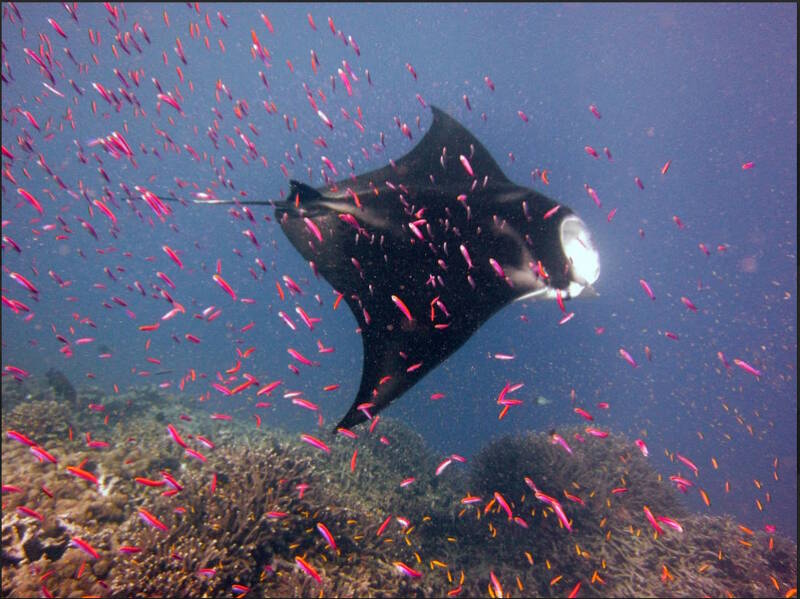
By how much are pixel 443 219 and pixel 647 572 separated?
22.8ft

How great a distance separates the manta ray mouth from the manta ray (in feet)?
0.04

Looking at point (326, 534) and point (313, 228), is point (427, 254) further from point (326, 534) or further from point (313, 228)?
point (326, 534)

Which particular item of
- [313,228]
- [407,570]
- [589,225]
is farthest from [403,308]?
[589,225]

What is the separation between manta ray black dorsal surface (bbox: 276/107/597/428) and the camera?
388 cm

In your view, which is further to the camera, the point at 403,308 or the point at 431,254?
the point at 431,254

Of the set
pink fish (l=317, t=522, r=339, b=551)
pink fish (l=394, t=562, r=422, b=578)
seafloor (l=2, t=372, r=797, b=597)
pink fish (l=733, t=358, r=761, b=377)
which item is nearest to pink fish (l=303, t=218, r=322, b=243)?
pink fish (l=317, t=522, r=339, b=551)

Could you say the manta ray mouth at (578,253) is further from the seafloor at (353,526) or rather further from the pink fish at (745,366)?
the seafloor at (353,526)

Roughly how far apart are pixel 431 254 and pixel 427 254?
0.16ft

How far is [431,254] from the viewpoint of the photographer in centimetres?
439

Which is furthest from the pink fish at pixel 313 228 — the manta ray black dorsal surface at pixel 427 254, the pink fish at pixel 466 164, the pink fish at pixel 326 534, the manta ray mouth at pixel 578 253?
the pink fish at pixel 326 534

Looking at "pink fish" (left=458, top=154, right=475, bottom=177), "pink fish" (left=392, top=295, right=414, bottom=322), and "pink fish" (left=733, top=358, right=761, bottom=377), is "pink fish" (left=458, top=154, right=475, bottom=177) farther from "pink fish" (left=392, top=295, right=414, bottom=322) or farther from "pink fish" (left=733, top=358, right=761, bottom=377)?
"pink fish" (left=733, top=358, right=761, bottom=377)

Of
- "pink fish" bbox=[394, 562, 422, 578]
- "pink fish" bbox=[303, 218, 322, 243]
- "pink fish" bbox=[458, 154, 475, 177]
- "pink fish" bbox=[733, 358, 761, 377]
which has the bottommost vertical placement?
"pink fish" bbox=[733, 358, 761, 377]

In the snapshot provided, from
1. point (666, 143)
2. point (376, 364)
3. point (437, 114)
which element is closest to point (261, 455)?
point (376, 364)

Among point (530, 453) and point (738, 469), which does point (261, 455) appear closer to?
point (530, 453)
